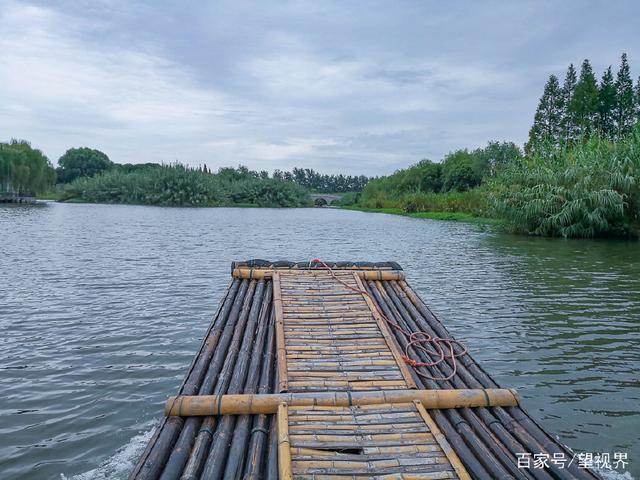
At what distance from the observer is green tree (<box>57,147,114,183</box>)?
3866 inches

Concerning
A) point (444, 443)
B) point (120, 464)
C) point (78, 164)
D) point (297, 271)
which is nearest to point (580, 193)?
point (297, 271)

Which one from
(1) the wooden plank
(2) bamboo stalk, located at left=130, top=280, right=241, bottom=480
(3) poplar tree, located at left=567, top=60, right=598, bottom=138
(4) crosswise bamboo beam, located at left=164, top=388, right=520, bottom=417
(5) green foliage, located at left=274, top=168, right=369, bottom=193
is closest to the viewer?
(2) bamboo stalk, located at left=130, top=280, right=241, bottom=480

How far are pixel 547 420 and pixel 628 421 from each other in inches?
34.6

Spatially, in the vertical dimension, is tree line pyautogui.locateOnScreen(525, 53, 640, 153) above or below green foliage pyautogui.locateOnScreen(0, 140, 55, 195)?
above

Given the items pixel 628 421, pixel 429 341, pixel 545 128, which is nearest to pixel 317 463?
pixel 429 341

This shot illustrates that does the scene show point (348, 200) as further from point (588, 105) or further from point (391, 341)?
point (391, 341)

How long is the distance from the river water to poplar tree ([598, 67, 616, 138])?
37347 mm

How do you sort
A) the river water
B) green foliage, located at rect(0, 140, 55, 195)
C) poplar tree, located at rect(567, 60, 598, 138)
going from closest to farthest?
1. the river water
2. poplar tree, located at rect(567, 60, 598, 138)
3. green foliage, located at rect(0, 140, 55, 195)

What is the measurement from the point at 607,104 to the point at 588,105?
2809 mm

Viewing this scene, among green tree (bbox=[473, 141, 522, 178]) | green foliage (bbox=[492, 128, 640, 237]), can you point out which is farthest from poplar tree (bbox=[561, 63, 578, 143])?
green foliage (bbox=[492, 128, 640, 237])

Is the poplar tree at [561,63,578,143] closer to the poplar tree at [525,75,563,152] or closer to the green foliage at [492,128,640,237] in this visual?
the poplar tree at [525,75,563,152]

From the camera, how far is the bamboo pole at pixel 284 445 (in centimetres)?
318

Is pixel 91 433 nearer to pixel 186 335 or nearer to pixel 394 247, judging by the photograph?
pixel 186 335

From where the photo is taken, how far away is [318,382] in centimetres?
457
